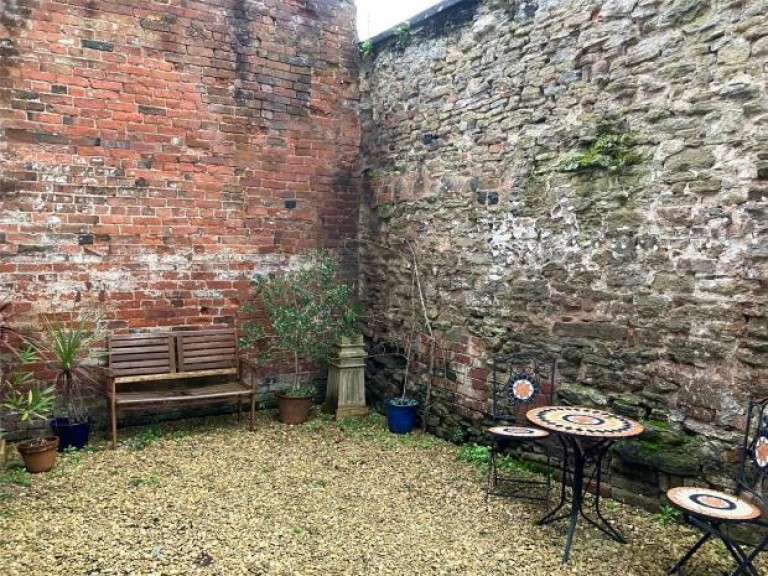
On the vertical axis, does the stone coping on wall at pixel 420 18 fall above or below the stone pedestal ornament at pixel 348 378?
above

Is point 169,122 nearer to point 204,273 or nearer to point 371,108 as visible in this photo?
point 204,273

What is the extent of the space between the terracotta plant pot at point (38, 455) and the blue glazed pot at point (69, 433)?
41cm

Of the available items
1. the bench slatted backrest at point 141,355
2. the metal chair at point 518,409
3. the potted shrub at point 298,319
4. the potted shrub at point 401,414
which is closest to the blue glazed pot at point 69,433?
the bench slatted backrest at point 141,355

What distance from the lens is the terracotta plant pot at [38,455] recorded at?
14.0 feet

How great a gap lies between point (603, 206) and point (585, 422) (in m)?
1.54

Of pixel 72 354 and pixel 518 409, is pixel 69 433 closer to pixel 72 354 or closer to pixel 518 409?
pixel 72 354

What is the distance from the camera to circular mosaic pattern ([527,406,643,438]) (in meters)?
3.26

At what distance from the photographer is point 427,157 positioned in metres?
5.53

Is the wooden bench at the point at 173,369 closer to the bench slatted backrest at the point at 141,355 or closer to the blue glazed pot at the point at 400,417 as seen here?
the bench slatted backrest at the point at 141,355

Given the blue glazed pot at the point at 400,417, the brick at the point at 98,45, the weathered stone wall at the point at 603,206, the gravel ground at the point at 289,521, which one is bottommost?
the gravel ground at the point at 289,521

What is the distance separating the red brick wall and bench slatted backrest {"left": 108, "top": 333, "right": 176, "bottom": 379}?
0.16 metres

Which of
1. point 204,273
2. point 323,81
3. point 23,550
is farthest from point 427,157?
point 23,550

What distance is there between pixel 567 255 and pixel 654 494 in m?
1.72

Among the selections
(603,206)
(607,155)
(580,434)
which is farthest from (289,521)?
(607,155)
